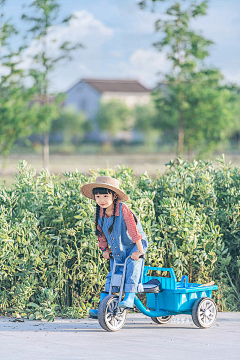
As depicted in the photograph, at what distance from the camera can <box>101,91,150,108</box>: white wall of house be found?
253 feet

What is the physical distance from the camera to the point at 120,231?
4.45 m

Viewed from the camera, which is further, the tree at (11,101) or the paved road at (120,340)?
the tree at (11,101)

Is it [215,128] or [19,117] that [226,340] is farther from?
[215,128]

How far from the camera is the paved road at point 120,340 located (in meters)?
3.74

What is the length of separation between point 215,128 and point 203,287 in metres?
17.0

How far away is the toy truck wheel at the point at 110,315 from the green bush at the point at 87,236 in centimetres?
63

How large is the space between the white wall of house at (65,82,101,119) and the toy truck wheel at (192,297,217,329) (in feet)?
242

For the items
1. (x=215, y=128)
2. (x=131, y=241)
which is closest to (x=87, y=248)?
(x=131, y=241)

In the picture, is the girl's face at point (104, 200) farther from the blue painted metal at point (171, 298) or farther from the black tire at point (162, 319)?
the black tire at point (162, 319)

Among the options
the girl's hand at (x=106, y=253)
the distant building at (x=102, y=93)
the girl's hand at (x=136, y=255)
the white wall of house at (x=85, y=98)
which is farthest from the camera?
the white wall of house at (x=85, y=98)

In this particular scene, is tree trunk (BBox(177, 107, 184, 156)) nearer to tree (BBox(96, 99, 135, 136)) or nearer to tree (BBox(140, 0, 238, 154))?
tree (BBox(140, 0, 238, 154))

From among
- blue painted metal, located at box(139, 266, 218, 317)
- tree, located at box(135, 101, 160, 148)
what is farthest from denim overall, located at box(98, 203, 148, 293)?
tree, located at box(135, 101, 160, 148)

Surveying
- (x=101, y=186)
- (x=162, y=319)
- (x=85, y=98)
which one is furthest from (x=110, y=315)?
(x=85, y=98)

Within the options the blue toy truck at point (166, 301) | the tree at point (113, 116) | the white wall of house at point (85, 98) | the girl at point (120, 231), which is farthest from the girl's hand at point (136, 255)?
the white wall of house at point (85, 98)
